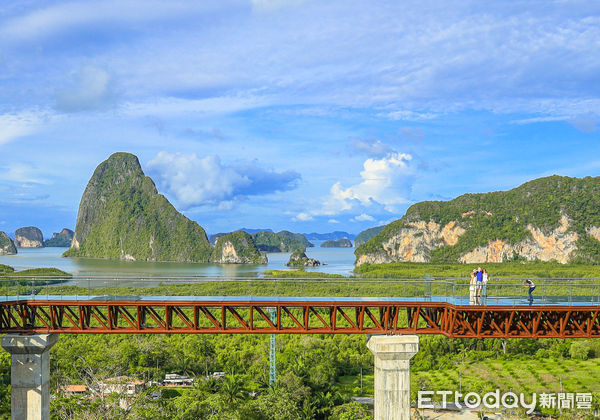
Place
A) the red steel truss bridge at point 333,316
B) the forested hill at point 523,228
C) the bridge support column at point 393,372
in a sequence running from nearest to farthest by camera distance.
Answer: the red steel truss bridge at point 333,316
the bridge support column at point 393,372
the forested hill at point 523,228

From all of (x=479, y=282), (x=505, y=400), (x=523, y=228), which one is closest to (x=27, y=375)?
(x=479, y=282)

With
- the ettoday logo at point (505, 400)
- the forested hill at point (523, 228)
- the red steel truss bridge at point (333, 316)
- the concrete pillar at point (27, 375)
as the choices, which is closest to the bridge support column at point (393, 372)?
the red steel truss bridge at point (333, 316)

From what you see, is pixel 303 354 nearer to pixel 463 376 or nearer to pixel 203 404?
pixel 463 376

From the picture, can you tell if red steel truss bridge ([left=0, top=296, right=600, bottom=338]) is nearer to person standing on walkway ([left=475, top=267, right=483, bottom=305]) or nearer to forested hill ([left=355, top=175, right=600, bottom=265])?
person standing on walkway ([left=475, top=267, right=483, bottom=305])

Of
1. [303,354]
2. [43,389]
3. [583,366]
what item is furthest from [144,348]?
[583,366]

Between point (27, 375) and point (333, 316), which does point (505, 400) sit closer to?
point (333, 316)

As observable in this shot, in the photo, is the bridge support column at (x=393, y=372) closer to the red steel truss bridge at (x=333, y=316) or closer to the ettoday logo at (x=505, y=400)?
the red steel truss bridge at (x=333, y=316)
